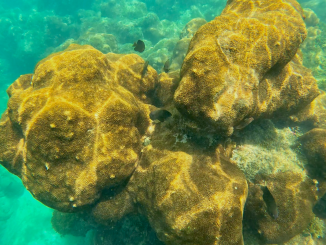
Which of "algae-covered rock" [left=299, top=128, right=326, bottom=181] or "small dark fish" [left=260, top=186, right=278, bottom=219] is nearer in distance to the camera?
"small dark fish" [left=260, top=186, right=278, bottom=219]

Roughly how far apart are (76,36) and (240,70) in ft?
65.7

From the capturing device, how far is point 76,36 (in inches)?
713

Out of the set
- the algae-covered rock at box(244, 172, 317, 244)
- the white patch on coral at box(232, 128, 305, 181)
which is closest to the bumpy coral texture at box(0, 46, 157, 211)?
the white patch on coral at box(232, 128, 305, 181)

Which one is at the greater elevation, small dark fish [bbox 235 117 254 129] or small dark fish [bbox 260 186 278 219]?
small dark fish [bbox 235 117 254 129]

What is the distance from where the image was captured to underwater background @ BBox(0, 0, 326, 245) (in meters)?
10.6

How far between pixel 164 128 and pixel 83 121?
169cm

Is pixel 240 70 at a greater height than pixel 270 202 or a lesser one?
greater

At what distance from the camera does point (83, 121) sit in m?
3.15

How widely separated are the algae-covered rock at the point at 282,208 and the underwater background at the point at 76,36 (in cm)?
137

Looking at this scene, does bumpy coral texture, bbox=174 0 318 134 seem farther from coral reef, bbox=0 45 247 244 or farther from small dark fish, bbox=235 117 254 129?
coral reef, bbox=0 45 247 244

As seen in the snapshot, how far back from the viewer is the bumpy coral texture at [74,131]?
3117mm

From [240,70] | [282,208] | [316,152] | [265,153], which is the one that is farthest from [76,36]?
[282,208]

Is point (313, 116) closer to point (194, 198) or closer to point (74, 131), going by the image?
point (194, 198)

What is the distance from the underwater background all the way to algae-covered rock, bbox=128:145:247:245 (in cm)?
205
